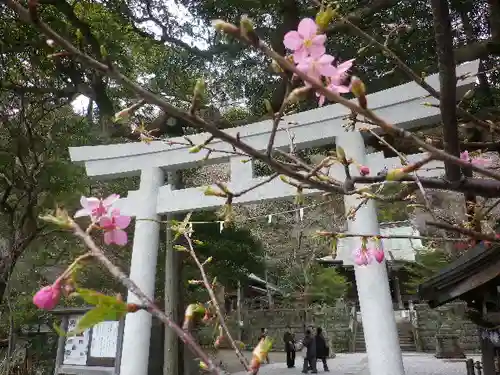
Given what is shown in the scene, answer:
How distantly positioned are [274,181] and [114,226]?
11.0 feet

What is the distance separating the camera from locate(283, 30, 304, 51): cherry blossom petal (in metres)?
0.91

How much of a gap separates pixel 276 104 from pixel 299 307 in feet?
A: 40.9

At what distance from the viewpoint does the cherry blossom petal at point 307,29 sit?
914 mm

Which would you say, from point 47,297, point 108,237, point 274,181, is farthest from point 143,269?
point 47,297

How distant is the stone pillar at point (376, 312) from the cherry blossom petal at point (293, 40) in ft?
9.31

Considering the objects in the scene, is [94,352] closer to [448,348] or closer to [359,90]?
[359,90]

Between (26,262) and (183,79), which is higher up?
(183,79)

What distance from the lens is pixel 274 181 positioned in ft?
14.4

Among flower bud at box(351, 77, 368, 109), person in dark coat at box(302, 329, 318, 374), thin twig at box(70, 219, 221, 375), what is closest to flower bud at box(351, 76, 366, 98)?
flower bud at box(351, 77, 368, 109)

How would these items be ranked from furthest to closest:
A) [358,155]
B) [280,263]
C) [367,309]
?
[280,263] < [358,155] < [367,309]

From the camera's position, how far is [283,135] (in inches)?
183

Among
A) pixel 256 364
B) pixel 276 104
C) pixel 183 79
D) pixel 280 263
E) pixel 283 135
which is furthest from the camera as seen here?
pixel 280 263

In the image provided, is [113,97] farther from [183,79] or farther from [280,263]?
[280,263]

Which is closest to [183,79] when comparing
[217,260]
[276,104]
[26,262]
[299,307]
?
[276,104]
